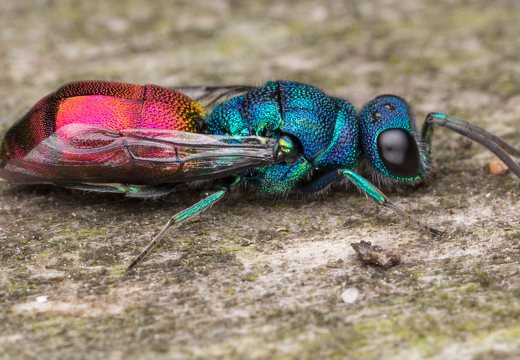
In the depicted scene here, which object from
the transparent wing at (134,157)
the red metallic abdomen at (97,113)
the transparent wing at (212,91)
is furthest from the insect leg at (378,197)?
the transparent wing at (212,91)

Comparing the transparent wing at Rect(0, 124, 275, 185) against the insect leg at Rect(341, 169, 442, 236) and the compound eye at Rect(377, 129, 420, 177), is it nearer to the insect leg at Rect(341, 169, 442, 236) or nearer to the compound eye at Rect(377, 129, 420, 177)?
the insect leg at Rect(341, 169, 442, 236)

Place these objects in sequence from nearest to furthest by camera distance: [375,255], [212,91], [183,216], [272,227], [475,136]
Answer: [375,255]
[183,216]
[272,227]
[475,136]
[212,91]

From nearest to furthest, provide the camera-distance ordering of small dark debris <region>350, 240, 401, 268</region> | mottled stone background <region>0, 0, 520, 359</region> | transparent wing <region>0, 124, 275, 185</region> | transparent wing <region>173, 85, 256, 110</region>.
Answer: mottled stone background <region>0, 0, 520, 359</region>
small dark debris <region>350, 240, 401, 268</region>
transparent wing <region>0, 124, 275, 185</region>
transparent wing <region>173, 85, 256, 110</region>

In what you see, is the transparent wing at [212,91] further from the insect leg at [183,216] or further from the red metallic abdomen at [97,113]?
the insect leg at [183,216]

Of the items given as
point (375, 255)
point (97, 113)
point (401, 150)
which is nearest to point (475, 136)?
point (401, 150)

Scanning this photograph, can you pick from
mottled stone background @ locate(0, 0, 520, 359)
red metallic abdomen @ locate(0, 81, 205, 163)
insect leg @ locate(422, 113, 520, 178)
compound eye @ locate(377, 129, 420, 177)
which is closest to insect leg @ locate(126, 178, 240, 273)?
mottled stone background @ locate(0, 0, 520, 359)

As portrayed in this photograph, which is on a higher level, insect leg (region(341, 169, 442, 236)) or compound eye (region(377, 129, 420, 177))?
compound eye (region(377, 129, 420, 177))

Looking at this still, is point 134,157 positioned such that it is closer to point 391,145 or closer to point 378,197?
point 378,197
